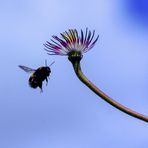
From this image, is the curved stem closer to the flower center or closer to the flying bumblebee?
the flower center

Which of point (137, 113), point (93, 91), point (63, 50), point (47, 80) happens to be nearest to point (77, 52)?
point (63, 50)

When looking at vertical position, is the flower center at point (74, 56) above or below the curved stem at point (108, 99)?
above

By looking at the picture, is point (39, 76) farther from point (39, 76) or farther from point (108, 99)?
point (108, 99)

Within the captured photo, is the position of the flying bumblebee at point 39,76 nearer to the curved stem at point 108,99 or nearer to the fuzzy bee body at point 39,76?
the fuzzy bee body at point 39,76

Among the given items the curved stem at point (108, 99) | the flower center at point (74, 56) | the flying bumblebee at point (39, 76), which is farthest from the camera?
the flying bumblebee at point (39, 76)

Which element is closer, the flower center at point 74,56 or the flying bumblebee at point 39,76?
the flower center at point 74,56

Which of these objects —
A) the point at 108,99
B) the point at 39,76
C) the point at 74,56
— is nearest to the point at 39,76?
the point at 39,76

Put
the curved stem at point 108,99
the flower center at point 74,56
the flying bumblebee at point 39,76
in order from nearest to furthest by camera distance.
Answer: the curved stem at point 108,99 < the flower center at point 74,56 < the flying bumblebee at point 39,76

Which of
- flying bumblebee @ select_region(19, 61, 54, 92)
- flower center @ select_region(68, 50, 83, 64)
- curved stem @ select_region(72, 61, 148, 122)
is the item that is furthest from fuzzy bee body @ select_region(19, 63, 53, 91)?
curved stem @ select_region(72, 61, 148, 122)

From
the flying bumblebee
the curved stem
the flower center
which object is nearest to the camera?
the curved stem

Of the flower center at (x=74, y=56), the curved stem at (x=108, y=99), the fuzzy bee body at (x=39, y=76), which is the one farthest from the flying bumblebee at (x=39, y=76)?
the curved stem at (x=108, y=99)

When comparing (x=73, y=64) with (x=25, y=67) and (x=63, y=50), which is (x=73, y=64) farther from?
(x=25, y=67)
